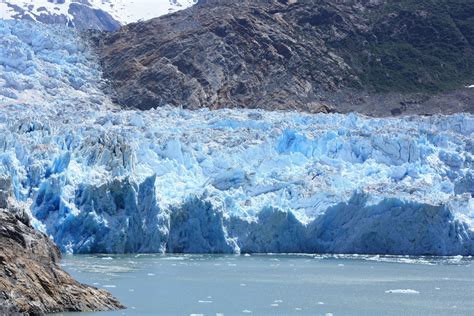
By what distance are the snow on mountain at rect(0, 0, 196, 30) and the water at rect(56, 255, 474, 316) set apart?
77.7m

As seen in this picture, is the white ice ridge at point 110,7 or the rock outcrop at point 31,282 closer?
the rock outcrop at point 31,282

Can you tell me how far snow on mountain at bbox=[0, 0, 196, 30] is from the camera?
101m

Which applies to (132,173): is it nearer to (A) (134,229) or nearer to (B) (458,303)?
(A) (134,229)

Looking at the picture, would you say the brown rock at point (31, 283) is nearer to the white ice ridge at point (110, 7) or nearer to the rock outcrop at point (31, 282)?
the rock outcrop at point (31, 282)

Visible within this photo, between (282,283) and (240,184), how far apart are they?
→ 307 inches

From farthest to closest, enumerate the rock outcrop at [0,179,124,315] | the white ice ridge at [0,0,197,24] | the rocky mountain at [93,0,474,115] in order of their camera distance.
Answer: the white ice ridge at [0,0,197,24], the rocky mountain at [93,0,474,115], the rock outcrop at [0,179,124,315]

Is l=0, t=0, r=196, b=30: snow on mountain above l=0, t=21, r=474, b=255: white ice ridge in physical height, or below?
above

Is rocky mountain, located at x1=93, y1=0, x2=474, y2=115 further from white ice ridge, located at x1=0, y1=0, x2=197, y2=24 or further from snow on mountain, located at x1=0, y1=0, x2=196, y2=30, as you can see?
white ice ridge, located at x1=0, y1=0, x2=197, y2=24

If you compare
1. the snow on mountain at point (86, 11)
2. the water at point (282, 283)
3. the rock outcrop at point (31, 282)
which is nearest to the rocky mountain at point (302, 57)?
the water at point (282, 283)

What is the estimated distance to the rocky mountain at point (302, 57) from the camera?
44406 mm

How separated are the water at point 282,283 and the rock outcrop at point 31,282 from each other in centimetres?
51

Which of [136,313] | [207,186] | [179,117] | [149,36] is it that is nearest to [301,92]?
[149,36]

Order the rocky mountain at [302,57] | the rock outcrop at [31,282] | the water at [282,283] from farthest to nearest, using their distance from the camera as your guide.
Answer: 1. the rocky mountain at [302,57]
2. the water at [282,283]
3. the rock outcrop at [31,282]

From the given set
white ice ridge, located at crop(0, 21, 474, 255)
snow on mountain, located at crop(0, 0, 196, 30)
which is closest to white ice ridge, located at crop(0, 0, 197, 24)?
snow on mountain, located at crop(0, 0, 196, 30)
